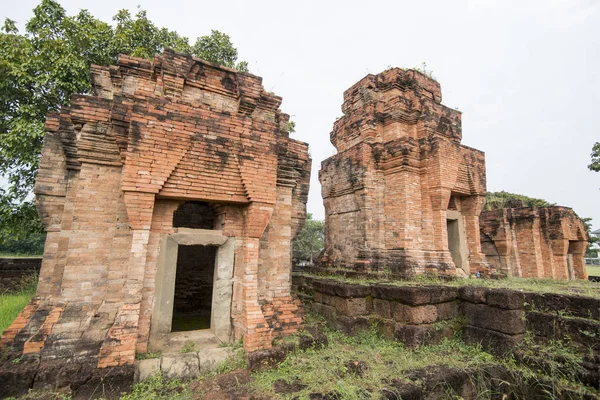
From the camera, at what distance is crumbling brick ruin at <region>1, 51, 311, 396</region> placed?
4039mm

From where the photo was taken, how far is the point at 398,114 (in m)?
8.52

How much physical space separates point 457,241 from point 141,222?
8.54m

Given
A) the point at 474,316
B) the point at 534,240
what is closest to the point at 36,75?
the point at 474,316

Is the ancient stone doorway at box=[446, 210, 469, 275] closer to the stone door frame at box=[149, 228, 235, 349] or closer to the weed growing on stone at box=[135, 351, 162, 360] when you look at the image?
the stone door frame at box=[149, 228, 235, 349]

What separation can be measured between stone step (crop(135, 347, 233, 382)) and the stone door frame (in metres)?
0.36

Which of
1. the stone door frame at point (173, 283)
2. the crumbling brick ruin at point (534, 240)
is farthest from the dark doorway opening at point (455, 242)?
the stone door frame at point (173, 283)

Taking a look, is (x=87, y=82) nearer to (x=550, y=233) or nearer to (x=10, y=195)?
(x=10, y=195)

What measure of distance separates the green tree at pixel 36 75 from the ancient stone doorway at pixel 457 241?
1168cm

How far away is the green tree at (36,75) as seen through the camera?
27.0 ft

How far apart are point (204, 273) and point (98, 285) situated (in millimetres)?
4877

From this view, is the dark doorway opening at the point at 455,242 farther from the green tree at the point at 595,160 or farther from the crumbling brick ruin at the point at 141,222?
the green tree at the point at 595,160

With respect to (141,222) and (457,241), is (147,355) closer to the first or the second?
(141,222)

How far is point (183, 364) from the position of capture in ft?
13.5

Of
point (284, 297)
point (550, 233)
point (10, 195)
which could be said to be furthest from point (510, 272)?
point (10, 195)
